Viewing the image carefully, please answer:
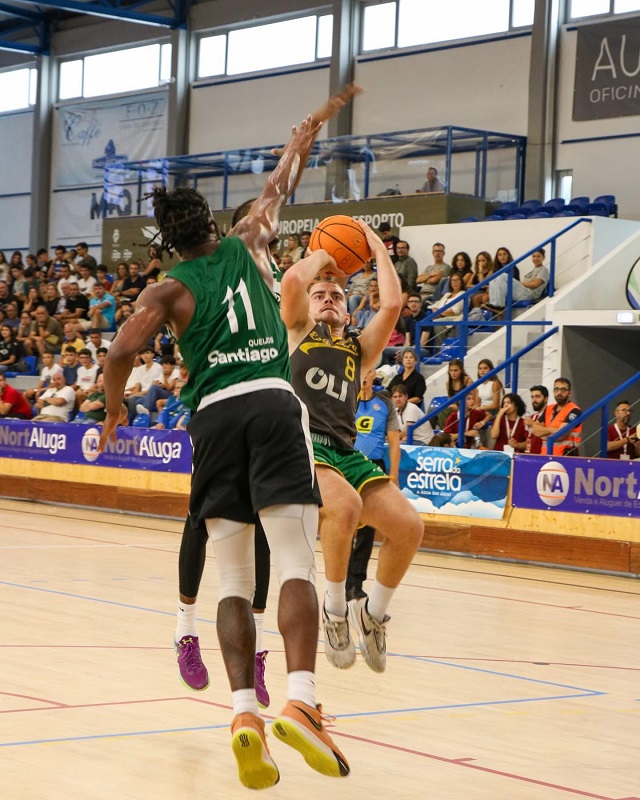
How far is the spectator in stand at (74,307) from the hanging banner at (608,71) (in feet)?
28.6

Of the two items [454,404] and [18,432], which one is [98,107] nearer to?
[18,432]

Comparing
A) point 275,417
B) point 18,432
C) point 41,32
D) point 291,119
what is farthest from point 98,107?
point 275,417

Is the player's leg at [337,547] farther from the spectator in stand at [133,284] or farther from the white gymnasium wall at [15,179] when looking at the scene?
the white gymnasium wall at [15,179]

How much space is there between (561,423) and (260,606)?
26.6 feet

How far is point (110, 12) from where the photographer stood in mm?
25781

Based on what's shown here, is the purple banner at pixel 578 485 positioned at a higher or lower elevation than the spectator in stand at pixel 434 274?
lower

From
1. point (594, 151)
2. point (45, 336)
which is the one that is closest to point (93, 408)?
point (45, 336)

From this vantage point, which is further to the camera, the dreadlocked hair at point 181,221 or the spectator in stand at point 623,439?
the spectator in stand at point 623,439

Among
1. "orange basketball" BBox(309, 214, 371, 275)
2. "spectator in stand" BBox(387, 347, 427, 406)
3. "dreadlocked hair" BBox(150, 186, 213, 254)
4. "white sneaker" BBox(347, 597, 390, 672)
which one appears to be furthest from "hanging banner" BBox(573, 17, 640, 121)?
"dreadlocked hair" BBox(150, 186, 213, 254)

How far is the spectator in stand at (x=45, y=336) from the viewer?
68.1ft

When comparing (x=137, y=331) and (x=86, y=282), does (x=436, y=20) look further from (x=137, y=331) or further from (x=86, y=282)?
(x=137, y=331)

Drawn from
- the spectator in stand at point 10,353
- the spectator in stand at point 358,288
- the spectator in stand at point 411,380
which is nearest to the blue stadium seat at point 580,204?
the spectator in stand at point 358,288

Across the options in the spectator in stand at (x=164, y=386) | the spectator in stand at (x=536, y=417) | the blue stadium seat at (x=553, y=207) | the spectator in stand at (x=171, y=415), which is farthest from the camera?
the blue stadium seat at (x=553, y=207)

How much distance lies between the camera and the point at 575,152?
67.2 ft
